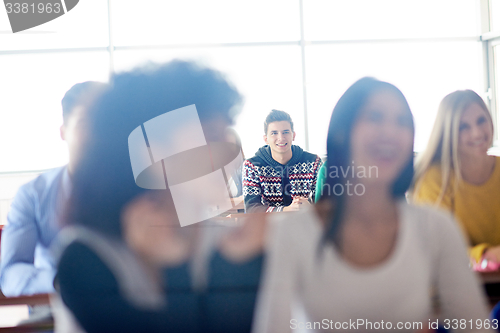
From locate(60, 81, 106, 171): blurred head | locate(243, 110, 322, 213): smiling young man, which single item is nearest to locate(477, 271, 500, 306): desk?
locate(60, 81, 106, 171): blurred head

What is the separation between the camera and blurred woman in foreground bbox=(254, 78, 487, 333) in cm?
32

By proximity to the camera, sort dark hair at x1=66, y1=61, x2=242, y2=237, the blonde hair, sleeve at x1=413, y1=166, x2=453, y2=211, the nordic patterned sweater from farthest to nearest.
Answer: the nordic patterned sweater → the blonde hair → sleeve at x1=413, y1=166, x2=453, y2=211 → dark hair at x1=66, y1=61, x2=242, y2=237

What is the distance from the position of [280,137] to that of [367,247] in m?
1.03

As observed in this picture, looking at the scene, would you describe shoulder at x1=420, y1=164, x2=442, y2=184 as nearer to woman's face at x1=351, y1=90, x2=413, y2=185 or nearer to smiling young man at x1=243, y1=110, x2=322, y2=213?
woman's face at x1=351, y1=90, x2=413, y2=185

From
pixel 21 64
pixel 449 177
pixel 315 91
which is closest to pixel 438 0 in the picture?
pixel 315 91

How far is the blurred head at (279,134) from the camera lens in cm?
136

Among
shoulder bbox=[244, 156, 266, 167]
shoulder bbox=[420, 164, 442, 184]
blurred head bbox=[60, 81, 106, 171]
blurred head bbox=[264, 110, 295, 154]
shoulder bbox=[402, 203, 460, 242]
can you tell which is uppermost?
blurred head bbox=[60, 81, 106, 171]

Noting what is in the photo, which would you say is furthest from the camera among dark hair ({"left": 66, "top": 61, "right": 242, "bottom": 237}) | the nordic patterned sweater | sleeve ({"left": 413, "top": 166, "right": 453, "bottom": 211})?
the nordic patterned sweater

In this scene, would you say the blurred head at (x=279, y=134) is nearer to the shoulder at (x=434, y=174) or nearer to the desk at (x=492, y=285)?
the shoulder at (x=434, y=174)

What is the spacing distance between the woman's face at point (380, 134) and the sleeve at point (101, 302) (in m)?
0.22

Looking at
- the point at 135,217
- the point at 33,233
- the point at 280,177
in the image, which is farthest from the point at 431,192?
the point at 280,177

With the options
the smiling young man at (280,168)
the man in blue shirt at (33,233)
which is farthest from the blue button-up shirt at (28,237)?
the smiling young man at (280,168)

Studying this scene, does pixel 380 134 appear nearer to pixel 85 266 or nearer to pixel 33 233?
pixel 85 266

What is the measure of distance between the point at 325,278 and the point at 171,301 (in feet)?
0.46
